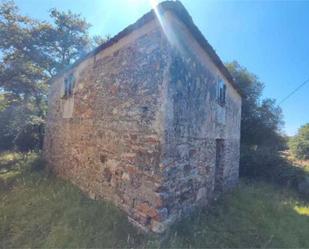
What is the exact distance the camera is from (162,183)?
14.4 ft

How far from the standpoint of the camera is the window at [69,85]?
7.77m

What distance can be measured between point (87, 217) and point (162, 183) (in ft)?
6.34

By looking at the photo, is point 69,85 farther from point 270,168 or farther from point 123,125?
point 270,168

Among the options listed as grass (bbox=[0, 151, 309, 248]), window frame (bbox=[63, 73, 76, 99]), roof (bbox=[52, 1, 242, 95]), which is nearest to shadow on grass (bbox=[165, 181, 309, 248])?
grass (bbox=[0, 151, 309, 248])

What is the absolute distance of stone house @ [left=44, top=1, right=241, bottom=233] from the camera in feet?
14.9

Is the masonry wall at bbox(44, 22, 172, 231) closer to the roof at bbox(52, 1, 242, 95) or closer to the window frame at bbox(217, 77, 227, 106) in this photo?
the roof at bbox(52, 1, 242, 95)

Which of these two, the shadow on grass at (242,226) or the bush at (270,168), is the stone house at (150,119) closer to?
the shadow on grass at (242,226)

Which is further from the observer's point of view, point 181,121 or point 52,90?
point 52,90

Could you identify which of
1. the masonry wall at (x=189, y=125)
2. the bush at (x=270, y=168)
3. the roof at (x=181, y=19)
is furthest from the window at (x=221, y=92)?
the bush at (x=270, y=168)

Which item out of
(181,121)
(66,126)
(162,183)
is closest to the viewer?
(162,183)

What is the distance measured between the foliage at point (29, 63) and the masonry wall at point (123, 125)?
5.56m

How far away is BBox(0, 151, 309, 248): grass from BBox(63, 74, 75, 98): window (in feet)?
9.30

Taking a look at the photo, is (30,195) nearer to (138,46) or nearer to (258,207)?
(138,46)

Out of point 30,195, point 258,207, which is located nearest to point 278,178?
point 258,207
